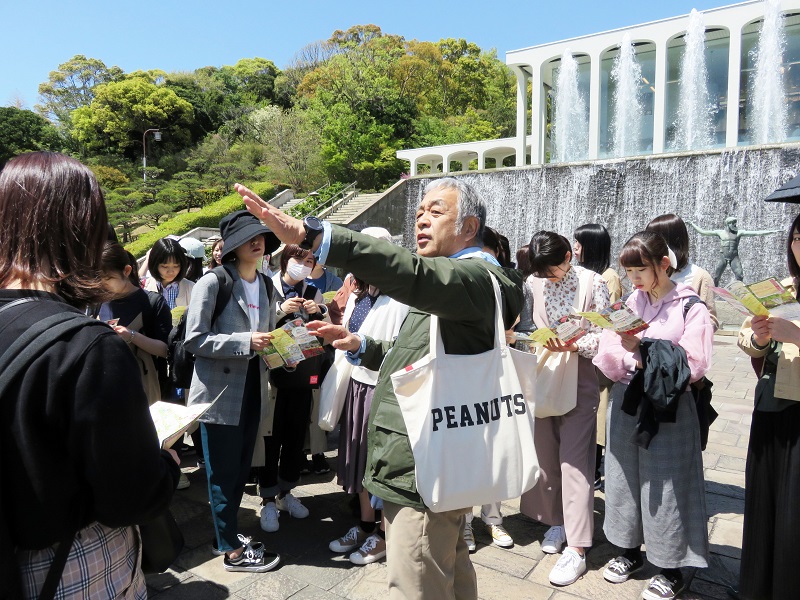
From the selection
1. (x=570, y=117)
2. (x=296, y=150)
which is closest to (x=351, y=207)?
(x=296, y=150)

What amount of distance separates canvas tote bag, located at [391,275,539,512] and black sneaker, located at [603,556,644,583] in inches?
57.8

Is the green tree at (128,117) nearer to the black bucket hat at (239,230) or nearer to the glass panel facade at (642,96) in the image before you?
the glass panel facade at (642,96)

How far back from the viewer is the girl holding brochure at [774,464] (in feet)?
8.39

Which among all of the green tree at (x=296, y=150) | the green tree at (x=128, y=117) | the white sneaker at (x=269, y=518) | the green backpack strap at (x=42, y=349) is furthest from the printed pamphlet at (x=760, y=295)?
the green tree at (x=128, y=117)

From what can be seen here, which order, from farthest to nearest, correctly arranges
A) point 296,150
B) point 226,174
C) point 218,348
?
point 226,174
point 296,150
point 218,348

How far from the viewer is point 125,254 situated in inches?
144

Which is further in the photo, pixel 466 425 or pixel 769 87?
pixel 769 87

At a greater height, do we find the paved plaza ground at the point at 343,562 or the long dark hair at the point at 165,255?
the long dark hair at the point at 165,255

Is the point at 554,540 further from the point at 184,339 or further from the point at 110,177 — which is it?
the point at 110,177

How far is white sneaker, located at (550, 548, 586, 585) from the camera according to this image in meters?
3.12

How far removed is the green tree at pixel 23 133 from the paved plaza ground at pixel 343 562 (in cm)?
4312

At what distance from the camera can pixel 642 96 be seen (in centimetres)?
2486

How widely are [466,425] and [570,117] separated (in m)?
27.4

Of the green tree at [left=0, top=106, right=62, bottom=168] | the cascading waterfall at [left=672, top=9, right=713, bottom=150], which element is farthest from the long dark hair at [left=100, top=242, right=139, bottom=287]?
the green tree at [left=0, top=106, right=62, bottom=168]
